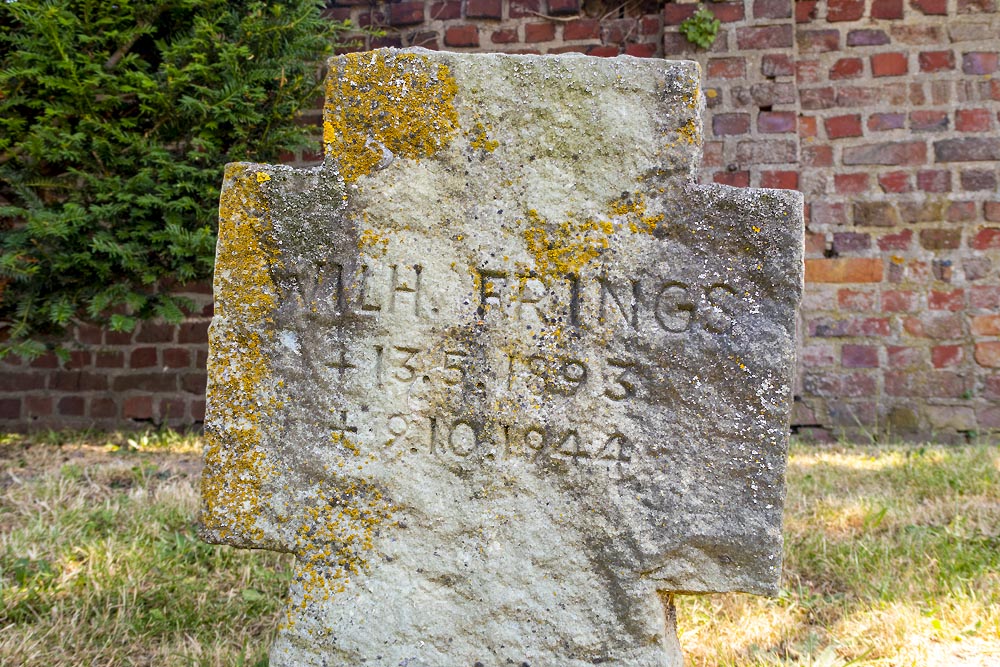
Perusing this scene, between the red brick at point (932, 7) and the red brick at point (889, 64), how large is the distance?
10.7 inches

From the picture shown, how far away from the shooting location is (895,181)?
→ 178 inches

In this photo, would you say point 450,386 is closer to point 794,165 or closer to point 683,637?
point 683,637

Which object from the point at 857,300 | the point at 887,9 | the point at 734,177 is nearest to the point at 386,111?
the point at 734,177

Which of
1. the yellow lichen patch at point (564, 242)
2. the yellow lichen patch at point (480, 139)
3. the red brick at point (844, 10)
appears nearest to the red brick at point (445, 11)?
the red brick at point (844, 10)

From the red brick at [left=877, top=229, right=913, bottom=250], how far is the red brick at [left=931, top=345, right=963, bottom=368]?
0.59 metres

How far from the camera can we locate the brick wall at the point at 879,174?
4.45m

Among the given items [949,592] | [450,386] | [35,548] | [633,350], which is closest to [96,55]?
[35,548]

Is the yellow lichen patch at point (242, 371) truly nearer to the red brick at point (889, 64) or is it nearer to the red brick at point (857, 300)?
the red brick at point (857, 300)

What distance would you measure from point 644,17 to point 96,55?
2.97 metres

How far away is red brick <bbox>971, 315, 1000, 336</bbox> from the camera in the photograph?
14.6ft

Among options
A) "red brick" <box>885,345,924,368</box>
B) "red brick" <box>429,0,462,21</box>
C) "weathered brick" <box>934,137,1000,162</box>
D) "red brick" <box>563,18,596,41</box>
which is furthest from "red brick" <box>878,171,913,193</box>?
"red brick" <box>429,0,462,21</box>

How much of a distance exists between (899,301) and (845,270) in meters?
0.34

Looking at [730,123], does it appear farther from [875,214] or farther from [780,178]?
[875,214]

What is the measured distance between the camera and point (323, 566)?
1828mm
